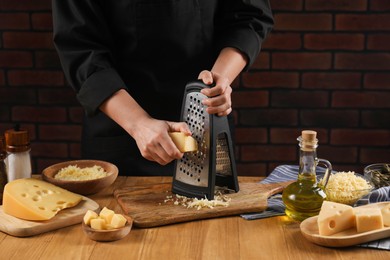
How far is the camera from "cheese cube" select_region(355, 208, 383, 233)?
149 cm

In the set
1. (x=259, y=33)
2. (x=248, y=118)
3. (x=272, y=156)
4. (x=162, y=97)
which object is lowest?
(x=272, y=156)

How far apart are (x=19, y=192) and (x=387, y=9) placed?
6.87 ft

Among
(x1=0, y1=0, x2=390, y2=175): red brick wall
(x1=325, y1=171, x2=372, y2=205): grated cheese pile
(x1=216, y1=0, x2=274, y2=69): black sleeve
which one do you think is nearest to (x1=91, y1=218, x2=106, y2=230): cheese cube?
(x1=325, y1=171, x2=372, y2=205): grated cheese pile

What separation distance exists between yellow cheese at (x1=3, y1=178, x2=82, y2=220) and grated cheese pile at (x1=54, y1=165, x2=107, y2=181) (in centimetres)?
11

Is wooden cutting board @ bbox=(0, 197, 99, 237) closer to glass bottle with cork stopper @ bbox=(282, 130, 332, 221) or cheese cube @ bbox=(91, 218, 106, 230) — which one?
cheese cube @ bbox=(91, 218, 106, 230)

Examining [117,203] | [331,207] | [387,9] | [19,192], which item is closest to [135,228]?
[117,203]

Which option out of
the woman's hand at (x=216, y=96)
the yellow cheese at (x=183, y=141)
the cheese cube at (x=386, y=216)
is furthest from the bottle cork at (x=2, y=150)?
the cheese cube at (x=386, y=216)

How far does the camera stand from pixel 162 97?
2.18 metres

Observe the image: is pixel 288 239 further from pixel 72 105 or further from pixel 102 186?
pixel 72 105

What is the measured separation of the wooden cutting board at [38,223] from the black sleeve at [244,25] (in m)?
0.82

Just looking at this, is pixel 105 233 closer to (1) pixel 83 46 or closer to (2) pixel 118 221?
(2) pixel 118 221

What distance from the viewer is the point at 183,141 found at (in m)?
1.72

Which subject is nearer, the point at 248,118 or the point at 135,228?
the point at 135,228

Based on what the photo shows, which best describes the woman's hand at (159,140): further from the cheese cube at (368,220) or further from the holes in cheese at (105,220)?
the cheese cube at (368,220)
